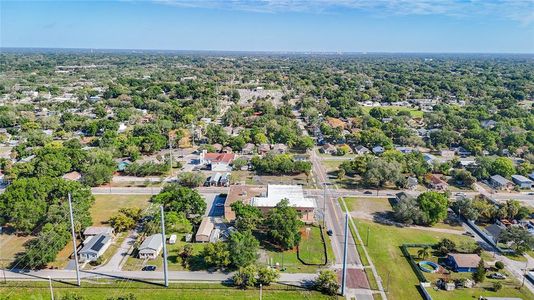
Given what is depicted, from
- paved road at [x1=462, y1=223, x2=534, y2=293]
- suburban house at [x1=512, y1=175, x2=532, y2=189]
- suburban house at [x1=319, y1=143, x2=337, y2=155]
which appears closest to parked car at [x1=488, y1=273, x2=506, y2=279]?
paved road at [x1=462, y1=223, x2=534, y2=293]

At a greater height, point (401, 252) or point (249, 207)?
point (249, 207)

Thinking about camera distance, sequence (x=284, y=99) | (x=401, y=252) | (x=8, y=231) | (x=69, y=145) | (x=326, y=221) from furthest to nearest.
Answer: (x=284, y=99) → (x=69, y=145) → (x=326, y=221) → (x=8, y=231) → (x=401, y=252)

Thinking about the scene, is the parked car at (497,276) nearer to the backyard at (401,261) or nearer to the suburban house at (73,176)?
the backyard at (401,261)

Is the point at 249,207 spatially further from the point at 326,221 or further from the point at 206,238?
the point at 326,221

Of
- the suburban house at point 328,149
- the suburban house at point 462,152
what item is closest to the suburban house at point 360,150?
the suburban house at point 328,149

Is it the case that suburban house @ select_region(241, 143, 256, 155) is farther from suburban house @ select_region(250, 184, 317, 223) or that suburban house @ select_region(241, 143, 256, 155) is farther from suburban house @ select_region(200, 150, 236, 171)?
suburban house @ select_region(250, 184, 317, 223)

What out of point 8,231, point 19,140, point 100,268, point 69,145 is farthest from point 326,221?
point 19,140
